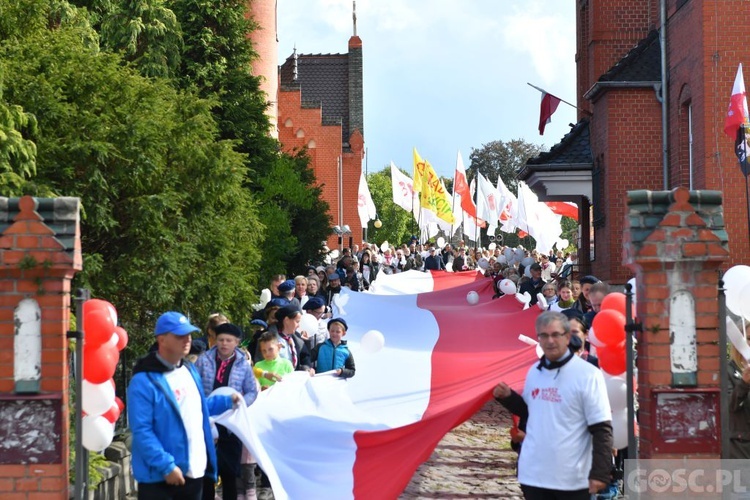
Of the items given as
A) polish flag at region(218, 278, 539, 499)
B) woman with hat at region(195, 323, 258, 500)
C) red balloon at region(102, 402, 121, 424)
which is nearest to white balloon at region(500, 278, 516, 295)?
polish flag at region(218, 278, 539, 499)

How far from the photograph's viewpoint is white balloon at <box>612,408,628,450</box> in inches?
339

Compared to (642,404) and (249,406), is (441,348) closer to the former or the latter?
(249,406)

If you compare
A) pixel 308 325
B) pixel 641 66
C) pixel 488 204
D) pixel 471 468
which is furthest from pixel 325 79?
pixel 471 468

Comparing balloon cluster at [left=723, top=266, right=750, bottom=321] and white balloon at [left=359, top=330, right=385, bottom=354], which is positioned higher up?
balloon cluster at [left=723, top=266, right=750, bottom=321]

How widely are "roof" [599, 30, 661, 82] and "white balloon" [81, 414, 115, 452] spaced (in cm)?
1990

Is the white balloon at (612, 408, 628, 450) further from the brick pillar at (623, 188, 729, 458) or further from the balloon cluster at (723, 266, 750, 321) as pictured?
the balloon cluster at (723, 266, 750, 321)

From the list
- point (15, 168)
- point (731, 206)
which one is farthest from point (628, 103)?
point (15, 168)

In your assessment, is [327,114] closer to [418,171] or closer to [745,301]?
[418,171]

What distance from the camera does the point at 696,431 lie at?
310 inches

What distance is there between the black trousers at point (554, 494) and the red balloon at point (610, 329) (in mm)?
1476

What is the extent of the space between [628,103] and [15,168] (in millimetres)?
13778

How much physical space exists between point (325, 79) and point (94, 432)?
284ft

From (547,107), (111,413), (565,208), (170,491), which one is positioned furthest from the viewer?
(565,208)

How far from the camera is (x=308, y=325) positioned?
46.6ft
